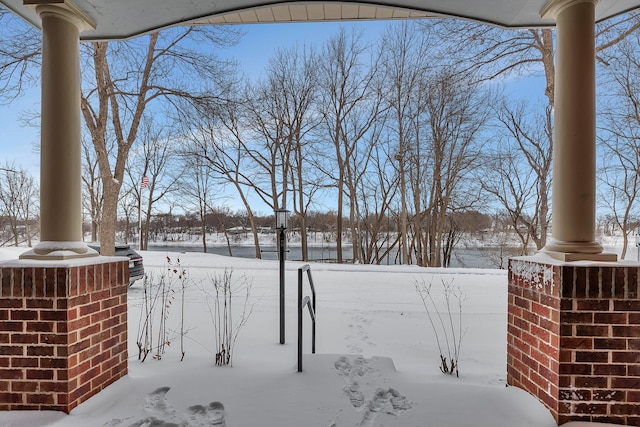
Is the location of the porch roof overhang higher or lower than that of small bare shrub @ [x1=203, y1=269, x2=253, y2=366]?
higher

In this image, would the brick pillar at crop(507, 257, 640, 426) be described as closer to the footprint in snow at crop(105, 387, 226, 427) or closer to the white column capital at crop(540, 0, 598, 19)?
the white column capital at crop(540, 0, 598, 19)

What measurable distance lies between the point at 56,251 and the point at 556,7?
3.43m

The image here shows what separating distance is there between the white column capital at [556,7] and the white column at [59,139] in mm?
3084

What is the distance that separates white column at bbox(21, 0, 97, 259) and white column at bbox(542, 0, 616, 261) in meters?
2.94

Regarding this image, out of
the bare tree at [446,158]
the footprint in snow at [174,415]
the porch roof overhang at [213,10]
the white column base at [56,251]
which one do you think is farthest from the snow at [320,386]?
the bare tree at [446,158]

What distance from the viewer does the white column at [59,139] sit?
2.28 m

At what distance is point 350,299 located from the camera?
268 inches

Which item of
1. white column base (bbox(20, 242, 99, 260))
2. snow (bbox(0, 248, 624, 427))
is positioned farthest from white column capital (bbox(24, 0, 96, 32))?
snow (bbox(0, 248, 624, 427))

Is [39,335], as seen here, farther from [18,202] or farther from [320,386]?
[18,202]

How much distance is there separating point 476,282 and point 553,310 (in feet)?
24.0

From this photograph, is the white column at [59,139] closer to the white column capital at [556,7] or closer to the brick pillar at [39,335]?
the brick pillar at [39,335]

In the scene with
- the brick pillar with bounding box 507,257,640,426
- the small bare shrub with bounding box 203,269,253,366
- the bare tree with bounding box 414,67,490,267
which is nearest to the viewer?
the brick pillar with bounding box 507,257,640,426

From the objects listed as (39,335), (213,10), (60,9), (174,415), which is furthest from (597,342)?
(60,9)

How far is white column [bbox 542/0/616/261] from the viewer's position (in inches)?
85.8
